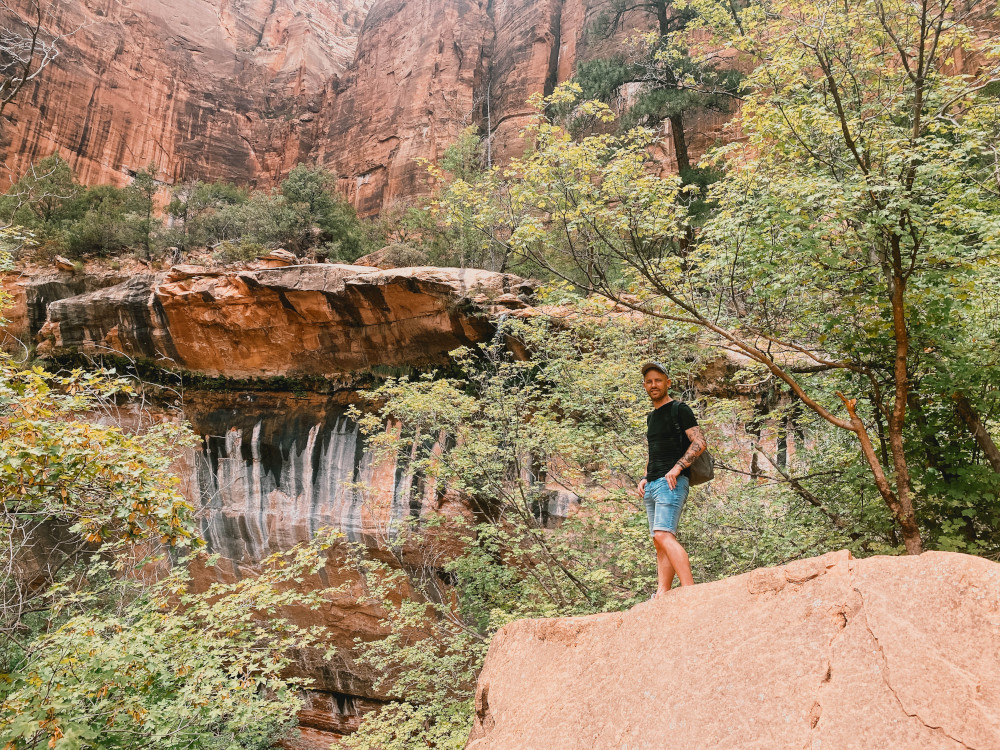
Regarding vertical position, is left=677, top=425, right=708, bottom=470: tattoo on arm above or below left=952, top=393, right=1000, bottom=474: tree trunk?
below

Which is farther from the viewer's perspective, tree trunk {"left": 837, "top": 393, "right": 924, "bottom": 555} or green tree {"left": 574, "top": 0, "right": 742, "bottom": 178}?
green tree {"left": 574, "top": 0, "right": 742, "bottom": 178}

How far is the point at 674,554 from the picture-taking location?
10.9 feet

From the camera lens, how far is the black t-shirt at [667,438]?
348 cm

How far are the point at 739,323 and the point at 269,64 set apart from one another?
1337 inches

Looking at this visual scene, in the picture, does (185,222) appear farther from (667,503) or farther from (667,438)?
(667,503)

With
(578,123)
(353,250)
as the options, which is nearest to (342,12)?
(353,250)

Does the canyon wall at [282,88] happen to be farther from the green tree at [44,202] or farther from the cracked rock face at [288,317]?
the cracked rock face at [288,317]

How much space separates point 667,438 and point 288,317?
1131 cm

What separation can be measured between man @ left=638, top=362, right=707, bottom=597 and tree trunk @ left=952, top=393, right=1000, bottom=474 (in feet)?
7.17

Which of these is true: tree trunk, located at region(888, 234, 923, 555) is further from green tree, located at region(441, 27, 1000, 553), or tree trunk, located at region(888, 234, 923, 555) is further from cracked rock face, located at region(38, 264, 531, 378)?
cracked rock face, located at region(38, 264, 531, 378)

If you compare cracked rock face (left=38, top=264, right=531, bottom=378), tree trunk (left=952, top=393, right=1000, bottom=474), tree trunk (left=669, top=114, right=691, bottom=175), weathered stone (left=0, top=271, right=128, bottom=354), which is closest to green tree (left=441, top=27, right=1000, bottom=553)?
tree trunk (left=952, top=393, right=1000, bottom=474)

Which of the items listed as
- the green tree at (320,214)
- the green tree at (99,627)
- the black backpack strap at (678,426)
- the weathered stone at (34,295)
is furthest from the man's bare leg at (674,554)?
the green tree at (320,214)

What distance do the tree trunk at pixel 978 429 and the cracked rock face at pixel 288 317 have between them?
8029 mm

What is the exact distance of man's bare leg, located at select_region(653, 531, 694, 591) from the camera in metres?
3.22
